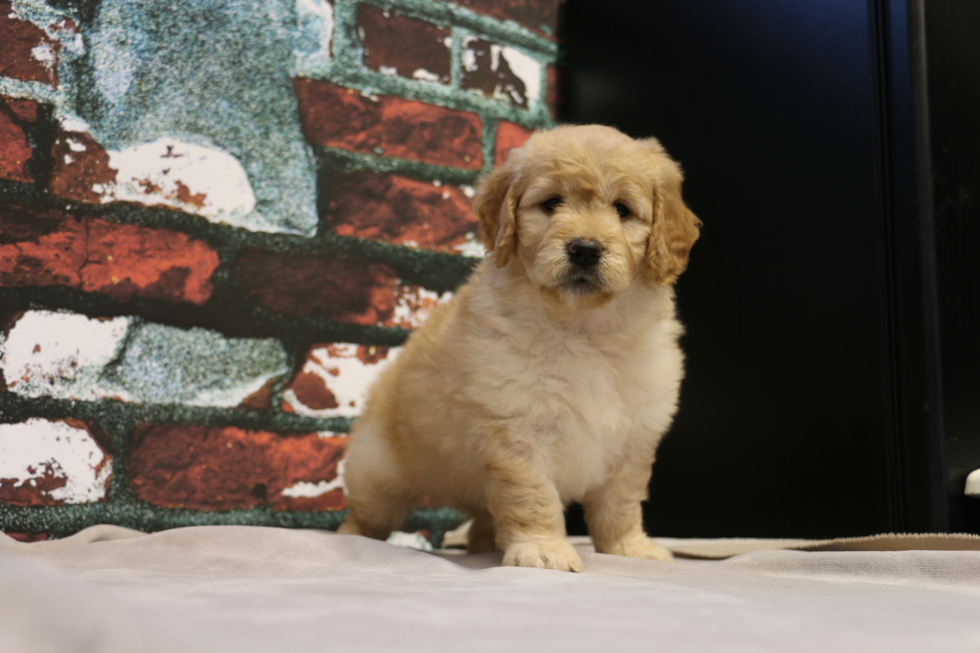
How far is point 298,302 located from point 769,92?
4.51 feet

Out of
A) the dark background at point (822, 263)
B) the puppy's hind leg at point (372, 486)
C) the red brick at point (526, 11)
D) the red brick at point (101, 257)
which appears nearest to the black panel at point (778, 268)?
the dark background at point (822, 263)

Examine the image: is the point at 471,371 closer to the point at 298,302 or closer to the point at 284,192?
the point at 298,302

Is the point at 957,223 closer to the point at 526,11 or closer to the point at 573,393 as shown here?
the point at 573,393

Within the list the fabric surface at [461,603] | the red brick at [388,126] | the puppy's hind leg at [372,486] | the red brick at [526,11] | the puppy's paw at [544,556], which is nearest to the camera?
the fabric surface at [461,603]

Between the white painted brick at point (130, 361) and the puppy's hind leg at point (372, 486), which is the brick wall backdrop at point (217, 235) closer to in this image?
the white painted brick at point (130, 361)

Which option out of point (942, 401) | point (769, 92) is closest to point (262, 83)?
point (769, 92)

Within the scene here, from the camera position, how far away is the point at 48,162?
1.91 m

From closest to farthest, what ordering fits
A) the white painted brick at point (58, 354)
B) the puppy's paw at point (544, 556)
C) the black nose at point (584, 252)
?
the puppy's paw at point (544, 556) → the black nose at point (584, 252) → the white painted brick at point (58, 354)

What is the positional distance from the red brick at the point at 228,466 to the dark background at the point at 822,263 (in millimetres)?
976

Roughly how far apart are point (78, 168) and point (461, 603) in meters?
1.58

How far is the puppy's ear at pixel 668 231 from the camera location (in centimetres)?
175

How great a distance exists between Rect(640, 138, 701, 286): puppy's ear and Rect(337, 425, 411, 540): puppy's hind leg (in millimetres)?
798

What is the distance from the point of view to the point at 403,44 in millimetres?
2418

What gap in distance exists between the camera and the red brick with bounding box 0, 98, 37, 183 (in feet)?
6.12
